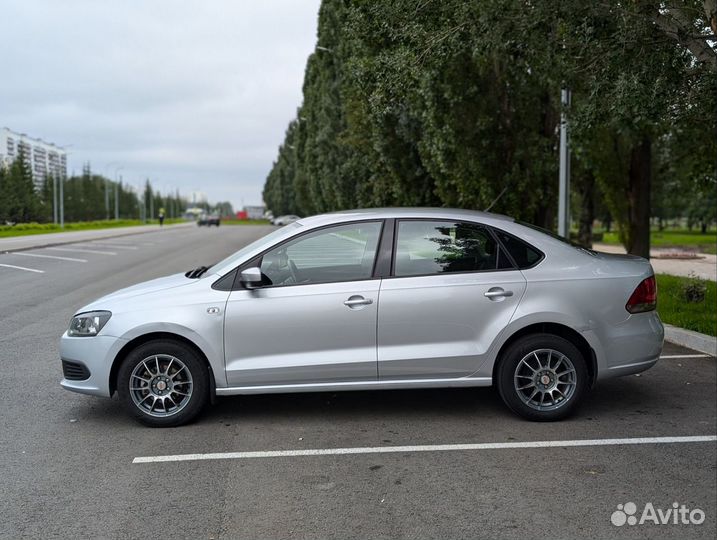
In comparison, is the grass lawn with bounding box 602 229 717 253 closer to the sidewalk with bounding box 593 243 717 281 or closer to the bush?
the sidewalk with bounding box 593 243 717 281

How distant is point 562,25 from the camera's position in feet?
27.4

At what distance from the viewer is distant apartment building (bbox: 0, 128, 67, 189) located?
31803mm

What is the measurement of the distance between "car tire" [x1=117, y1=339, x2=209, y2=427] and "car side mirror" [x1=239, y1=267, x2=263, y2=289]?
646mm

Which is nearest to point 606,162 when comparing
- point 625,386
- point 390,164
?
point 390,164

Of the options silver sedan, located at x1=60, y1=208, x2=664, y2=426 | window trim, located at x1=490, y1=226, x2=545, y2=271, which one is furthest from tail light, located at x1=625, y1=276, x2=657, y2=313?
window trim, located at x1=490, y1=226, x2=545, y2=271

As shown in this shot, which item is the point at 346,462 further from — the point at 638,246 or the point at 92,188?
the point at 92,188

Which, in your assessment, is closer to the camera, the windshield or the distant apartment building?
the windshield

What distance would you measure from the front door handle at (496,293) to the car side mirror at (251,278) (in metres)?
1.72

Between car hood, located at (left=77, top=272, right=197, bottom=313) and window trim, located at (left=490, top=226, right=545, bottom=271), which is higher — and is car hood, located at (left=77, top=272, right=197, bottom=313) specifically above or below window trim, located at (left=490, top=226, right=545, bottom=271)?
below

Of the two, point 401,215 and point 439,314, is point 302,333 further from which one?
point 401,215

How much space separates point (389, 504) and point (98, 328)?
272 centimetres

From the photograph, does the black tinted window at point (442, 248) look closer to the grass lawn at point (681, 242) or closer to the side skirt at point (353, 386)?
the side skirt at point (353, 386)

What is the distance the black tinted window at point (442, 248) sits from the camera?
5633 mm

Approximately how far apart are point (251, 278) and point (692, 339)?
578cm
